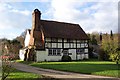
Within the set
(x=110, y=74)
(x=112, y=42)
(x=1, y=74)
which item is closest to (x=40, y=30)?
(x=112, y=42)

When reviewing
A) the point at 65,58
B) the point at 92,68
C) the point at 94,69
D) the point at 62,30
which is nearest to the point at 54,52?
the point at 65,58

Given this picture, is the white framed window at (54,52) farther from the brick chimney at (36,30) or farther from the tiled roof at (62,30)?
the tiled roof at (62,30)

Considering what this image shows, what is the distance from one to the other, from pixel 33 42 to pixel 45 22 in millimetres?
5264

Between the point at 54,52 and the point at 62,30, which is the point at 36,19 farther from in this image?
the point at 54,52

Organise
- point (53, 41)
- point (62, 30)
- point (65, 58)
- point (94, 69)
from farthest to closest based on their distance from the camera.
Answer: point (62, 30) < point (53, 41) < point (65, 58) < point (94, 69)

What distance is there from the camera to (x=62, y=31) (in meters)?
45.7

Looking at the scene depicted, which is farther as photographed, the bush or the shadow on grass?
the bush

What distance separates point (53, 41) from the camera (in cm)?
4269

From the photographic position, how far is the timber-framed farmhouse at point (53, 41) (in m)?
41.5

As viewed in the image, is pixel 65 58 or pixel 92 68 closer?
pixel 92 68

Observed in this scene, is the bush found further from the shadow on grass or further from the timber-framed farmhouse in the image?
the shadow on grass

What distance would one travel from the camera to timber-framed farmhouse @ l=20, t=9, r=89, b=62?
136ft

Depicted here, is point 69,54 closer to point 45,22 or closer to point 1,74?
point 45,22

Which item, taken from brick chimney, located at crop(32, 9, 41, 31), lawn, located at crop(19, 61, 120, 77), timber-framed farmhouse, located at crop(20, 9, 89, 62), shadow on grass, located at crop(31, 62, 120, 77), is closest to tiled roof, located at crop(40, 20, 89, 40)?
timber-framed farmhouse, located at crop(20, 9, 89, 62)
